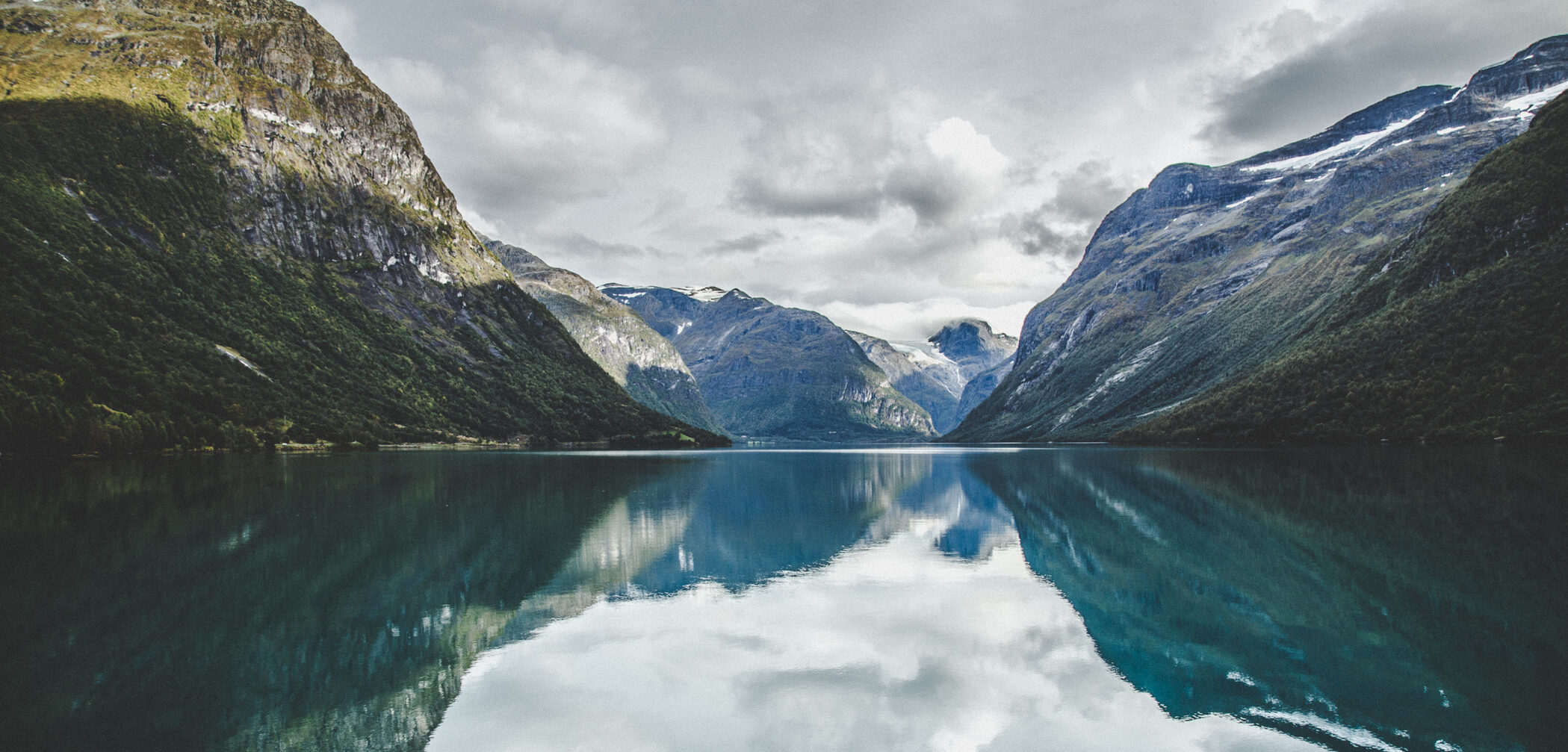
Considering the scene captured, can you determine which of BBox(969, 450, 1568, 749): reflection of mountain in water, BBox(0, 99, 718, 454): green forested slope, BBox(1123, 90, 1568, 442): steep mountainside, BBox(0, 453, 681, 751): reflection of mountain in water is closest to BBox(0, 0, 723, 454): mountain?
BBox(0, 99, 718, 454): green forested slope

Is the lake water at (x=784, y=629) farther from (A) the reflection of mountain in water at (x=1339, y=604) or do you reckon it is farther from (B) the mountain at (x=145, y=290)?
(B) the mountain at (x=145, y=290)

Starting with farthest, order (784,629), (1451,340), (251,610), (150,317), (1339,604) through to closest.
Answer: (150,317) → (1451,340) → (1339,604) → (251,610) → (784,629)

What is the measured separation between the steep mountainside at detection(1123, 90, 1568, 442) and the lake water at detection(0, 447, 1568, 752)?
301 feet

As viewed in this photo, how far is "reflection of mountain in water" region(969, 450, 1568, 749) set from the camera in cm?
1428

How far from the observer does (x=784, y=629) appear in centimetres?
2100

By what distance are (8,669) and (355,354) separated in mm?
195975

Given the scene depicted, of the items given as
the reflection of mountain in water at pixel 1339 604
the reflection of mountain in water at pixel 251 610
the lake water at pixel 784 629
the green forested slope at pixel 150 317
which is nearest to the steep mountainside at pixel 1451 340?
the reflection of mountain in water at pixel 1339 604

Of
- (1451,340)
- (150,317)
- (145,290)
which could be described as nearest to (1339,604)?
(1451,340)

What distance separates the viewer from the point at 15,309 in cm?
Result: 10300

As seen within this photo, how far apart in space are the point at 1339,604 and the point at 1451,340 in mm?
146141

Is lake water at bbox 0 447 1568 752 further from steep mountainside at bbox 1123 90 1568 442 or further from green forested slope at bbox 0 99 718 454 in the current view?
steep mountainside at bbox 1123 90 1568 442

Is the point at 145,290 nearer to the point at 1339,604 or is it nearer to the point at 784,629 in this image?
the point at 784,629

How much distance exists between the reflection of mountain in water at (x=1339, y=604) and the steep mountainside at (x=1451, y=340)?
269 feet

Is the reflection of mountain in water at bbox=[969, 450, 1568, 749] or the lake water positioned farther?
the reflection of mountain in water at bbox=[969, 450, 1568, 749]
